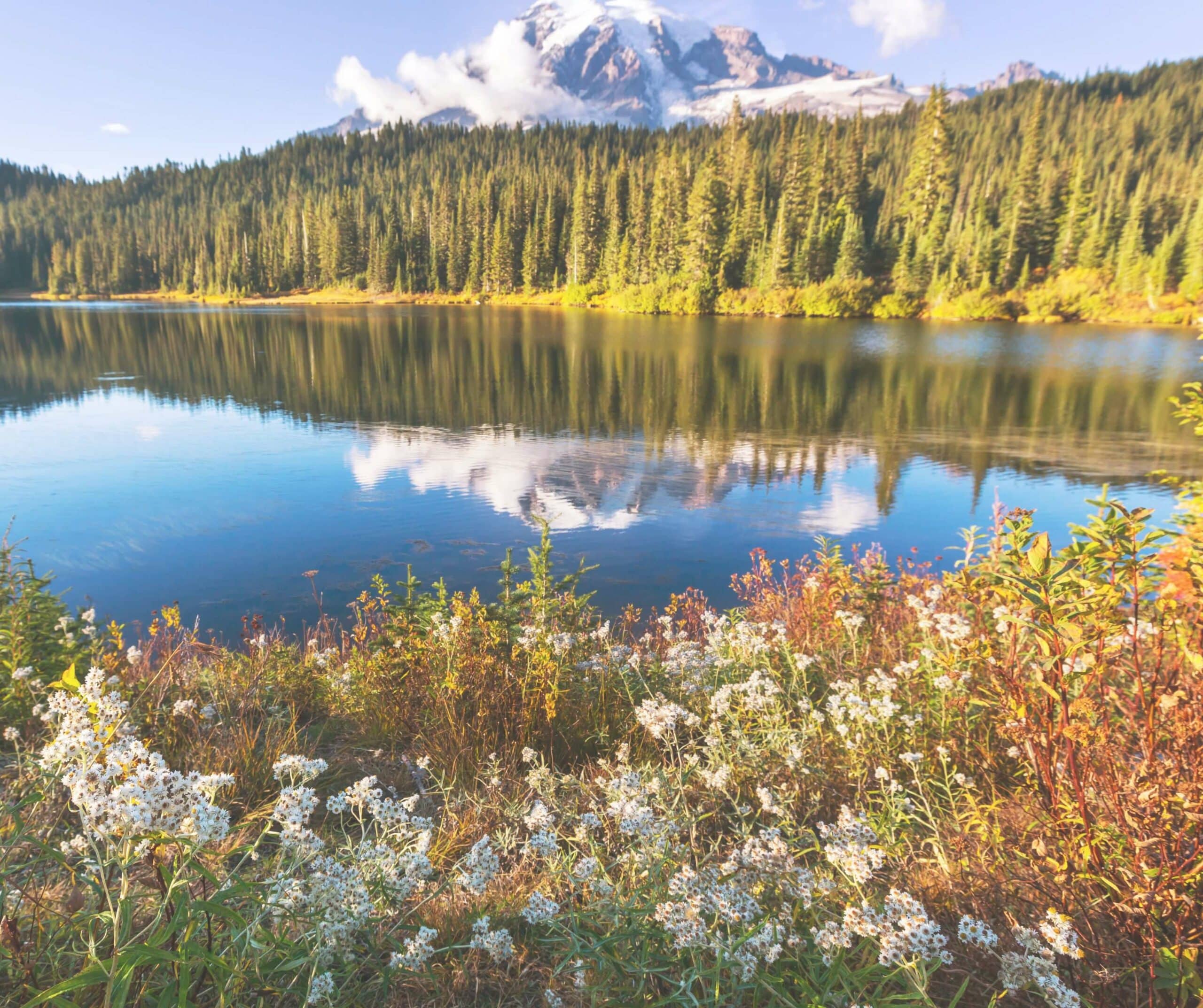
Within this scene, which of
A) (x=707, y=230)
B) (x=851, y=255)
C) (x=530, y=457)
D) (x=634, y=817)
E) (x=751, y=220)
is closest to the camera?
(x=634, y=817)

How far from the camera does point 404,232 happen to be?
104m

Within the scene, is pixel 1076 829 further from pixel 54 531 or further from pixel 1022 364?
pixel 1022 364

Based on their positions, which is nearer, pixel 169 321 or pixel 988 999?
pixel 988 999

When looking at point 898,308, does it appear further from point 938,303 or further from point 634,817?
point 634,817

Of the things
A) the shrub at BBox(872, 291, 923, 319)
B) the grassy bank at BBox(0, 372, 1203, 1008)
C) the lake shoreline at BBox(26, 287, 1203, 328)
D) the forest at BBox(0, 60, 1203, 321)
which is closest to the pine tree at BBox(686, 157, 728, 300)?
the forest at BBox(0, 60, 1203, 321)

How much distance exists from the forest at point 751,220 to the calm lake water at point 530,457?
33955 millimetres

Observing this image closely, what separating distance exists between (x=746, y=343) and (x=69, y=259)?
137 metres

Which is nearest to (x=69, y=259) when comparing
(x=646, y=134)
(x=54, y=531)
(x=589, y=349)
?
(x=646, y=134)

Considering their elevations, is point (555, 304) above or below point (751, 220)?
below

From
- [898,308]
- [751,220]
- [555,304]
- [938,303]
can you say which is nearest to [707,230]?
[751,220]

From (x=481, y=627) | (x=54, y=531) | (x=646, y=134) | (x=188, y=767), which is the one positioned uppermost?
(x=646, y=134)

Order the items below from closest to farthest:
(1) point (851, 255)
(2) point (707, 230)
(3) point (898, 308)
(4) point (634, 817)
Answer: (4) point (634, 817) < (3) point (898, 308) < (1) point (851, 255) < (2) point (707, 230)

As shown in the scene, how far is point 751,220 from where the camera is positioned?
236ft

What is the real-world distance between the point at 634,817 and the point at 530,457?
1504cm
